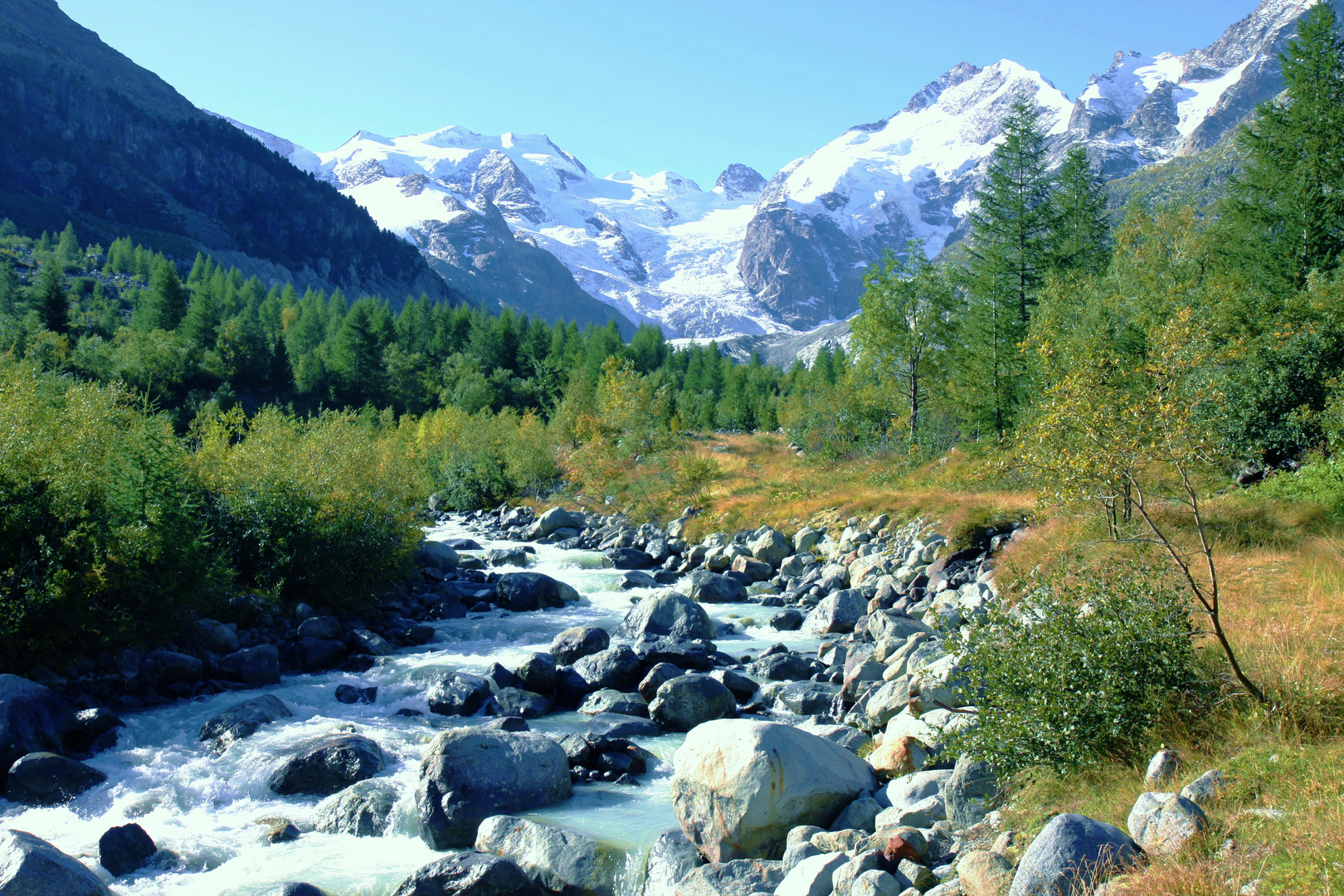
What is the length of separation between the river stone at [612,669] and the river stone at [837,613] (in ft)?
17.8

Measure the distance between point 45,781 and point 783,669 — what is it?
11.5 m

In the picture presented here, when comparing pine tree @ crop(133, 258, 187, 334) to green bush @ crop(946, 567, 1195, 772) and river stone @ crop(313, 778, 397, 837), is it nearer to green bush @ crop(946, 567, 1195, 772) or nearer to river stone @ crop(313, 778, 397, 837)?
river stone @ crop(313, 778, 397, 837)

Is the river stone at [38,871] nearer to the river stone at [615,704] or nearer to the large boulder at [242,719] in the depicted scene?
the large boulder at [242,719]

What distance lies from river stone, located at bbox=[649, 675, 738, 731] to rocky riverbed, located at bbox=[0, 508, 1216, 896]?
1.7 inches

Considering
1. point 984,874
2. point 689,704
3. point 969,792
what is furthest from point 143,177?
point 984,874

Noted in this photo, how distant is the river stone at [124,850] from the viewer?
8828 mm

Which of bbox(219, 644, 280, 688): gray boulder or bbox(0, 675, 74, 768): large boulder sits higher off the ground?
bbox(0, 675, 74, 768): large boulder

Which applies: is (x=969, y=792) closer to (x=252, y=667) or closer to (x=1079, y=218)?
(x=252, y=667)

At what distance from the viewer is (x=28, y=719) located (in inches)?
434

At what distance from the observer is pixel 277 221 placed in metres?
192

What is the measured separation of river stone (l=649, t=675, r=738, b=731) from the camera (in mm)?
12938

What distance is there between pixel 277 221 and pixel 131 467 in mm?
205111

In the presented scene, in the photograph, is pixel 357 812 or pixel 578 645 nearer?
pixel 357 812

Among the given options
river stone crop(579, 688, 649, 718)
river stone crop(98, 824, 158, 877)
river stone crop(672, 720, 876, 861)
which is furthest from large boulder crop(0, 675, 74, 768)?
river stone crop(672, 720, 876, 861)
